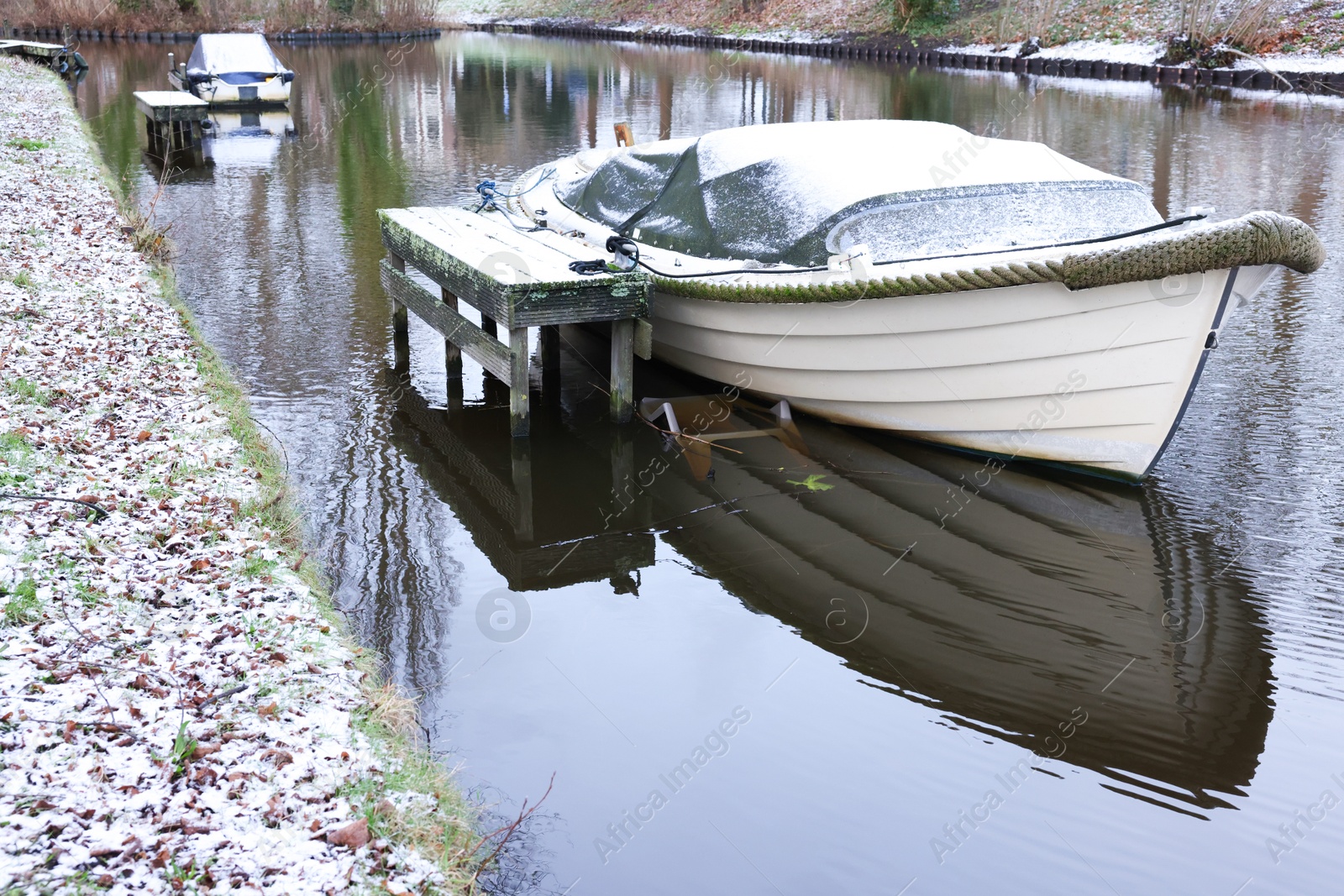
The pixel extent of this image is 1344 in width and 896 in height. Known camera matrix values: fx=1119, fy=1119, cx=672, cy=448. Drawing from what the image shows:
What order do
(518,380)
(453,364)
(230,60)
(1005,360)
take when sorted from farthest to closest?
(230,60) < (453,364) < (518,380) < (1005,360)

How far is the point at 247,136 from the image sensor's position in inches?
834

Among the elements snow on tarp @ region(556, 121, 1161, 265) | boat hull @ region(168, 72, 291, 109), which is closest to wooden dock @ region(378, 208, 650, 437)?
snow on tarp @ region(556, 121, 1161, 265)

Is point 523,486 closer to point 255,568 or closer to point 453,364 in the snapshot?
point 453,364

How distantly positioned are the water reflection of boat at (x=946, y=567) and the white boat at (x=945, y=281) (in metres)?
0.45

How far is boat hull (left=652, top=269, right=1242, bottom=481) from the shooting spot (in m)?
6.06

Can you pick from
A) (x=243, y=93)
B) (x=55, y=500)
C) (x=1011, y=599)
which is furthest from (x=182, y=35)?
(x=1011, y=599)

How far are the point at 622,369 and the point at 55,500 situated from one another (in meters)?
3.72

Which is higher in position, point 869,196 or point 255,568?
point 869,196

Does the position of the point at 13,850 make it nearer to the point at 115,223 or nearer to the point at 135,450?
the point at 135,450

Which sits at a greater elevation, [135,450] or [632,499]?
[135,450]

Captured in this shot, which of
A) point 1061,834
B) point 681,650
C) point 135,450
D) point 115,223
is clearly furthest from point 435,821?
point 115,223

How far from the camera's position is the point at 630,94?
98.4ft

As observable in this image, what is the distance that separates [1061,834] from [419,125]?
67.7ft

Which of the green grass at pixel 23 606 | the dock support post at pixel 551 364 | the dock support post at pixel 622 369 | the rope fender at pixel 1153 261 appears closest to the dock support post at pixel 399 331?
the dock support post at pixel 551 364
